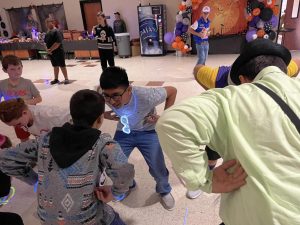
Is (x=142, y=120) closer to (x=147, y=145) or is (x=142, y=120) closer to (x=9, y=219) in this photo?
(x=147, y=145)

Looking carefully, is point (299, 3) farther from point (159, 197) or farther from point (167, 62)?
point (159, 197)

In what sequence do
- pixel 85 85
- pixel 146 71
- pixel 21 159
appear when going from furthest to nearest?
1. pixel 146 71
2. pixel 85 85
3. pixel 21 159

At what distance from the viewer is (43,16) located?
9.92m

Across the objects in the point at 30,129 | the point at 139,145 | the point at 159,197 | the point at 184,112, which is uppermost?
the point at 184,112

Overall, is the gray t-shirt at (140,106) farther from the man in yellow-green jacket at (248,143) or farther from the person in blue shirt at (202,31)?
the person in blue shirt at (202,31)

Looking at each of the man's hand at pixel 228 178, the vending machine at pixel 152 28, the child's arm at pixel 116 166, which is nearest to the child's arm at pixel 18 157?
the child's arm at pixel 116 166

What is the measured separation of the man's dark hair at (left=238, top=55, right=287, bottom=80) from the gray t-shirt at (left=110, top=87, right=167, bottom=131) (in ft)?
2.70

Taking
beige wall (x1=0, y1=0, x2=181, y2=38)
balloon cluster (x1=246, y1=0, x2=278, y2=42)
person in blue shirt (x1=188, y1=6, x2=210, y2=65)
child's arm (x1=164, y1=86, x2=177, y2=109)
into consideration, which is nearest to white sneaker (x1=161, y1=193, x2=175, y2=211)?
child's arm (x1=164, y1=86, x2=177, y2=109)

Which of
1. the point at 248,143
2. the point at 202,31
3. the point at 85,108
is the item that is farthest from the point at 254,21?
the point at 248,143

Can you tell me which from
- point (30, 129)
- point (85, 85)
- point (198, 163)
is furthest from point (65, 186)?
point (85, 85)

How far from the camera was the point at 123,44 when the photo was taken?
8211mm

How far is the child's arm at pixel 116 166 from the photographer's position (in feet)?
3.56

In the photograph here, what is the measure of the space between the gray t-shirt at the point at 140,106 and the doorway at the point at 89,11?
8.43m

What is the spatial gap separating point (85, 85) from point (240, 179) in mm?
4993
